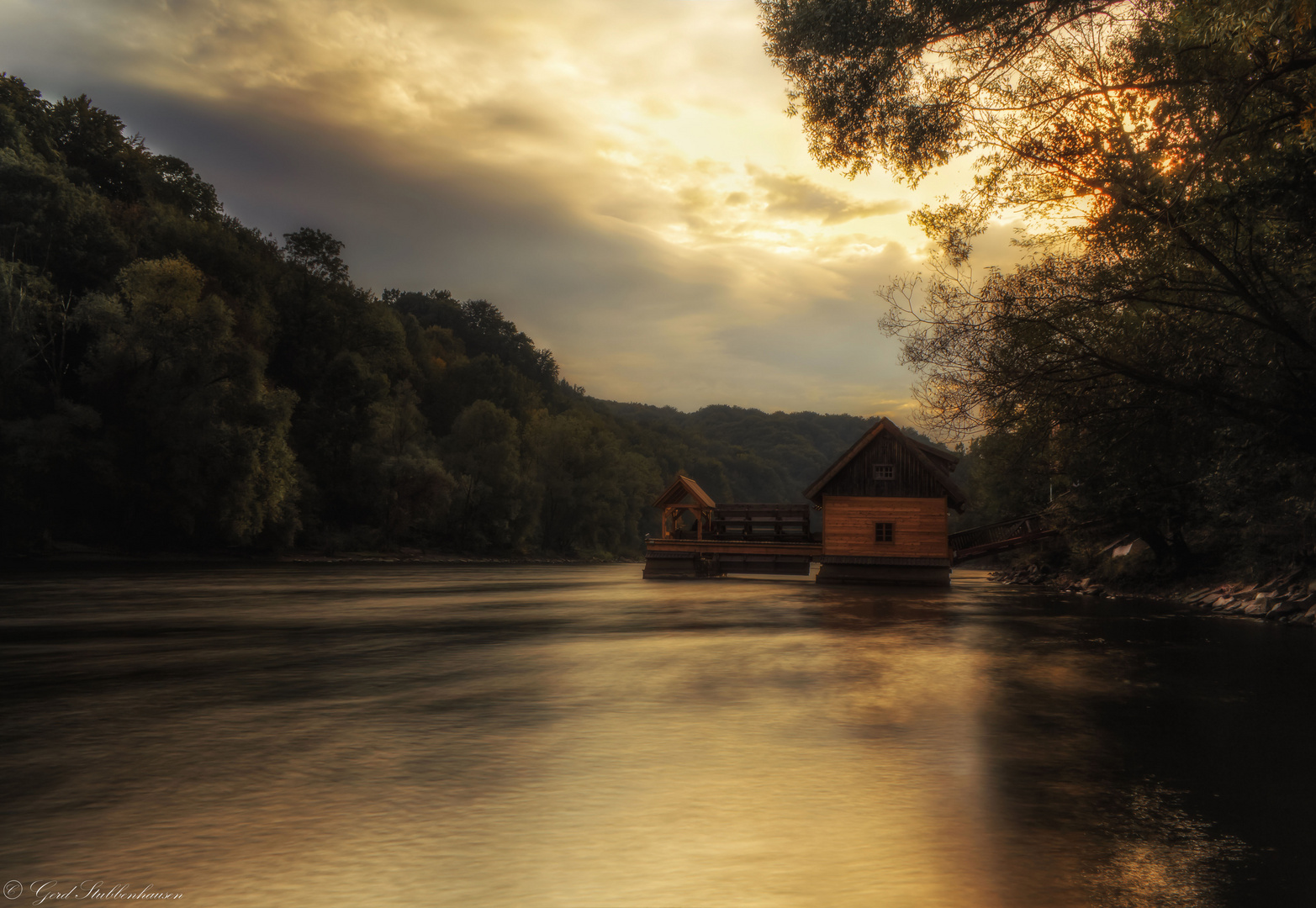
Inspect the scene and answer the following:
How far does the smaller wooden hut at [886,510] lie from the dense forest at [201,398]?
30.0 m

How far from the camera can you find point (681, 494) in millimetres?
43719

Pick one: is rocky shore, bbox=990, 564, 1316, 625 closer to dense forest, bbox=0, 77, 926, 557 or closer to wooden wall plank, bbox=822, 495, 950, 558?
wooden wall plank, bbox=822, 495, 950, 558

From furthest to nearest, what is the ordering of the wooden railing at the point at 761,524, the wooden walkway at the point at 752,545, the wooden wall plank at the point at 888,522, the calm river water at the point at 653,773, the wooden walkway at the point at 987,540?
the wooden railing at the point at 761,524 → the wooden walkway at the point at 752,545 → the wooden walkway at the point at 987,540 → the wooden wall plank at the point at 888,522 → the calm river water at the point at 653,773

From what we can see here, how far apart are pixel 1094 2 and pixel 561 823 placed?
49.9 ft

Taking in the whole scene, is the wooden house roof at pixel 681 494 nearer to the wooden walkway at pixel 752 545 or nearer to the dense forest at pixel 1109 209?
the wooden walkway at pixel 752 545

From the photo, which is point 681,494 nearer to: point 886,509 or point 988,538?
point 886,509

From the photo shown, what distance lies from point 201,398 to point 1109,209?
42.8m

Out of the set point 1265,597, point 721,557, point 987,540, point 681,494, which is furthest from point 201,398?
point 1265,597

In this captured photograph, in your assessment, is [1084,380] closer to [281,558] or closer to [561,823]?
[561,823]

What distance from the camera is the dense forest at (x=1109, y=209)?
13.5 metres

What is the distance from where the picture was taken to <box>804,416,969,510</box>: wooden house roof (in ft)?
123

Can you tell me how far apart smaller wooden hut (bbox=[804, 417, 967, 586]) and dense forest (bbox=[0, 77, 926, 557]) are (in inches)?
1182

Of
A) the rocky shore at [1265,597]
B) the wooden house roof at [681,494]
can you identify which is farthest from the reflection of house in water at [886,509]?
the rocky shore at [1265,597]

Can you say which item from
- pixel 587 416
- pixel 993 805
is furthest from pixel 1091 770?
pixel 587 416
